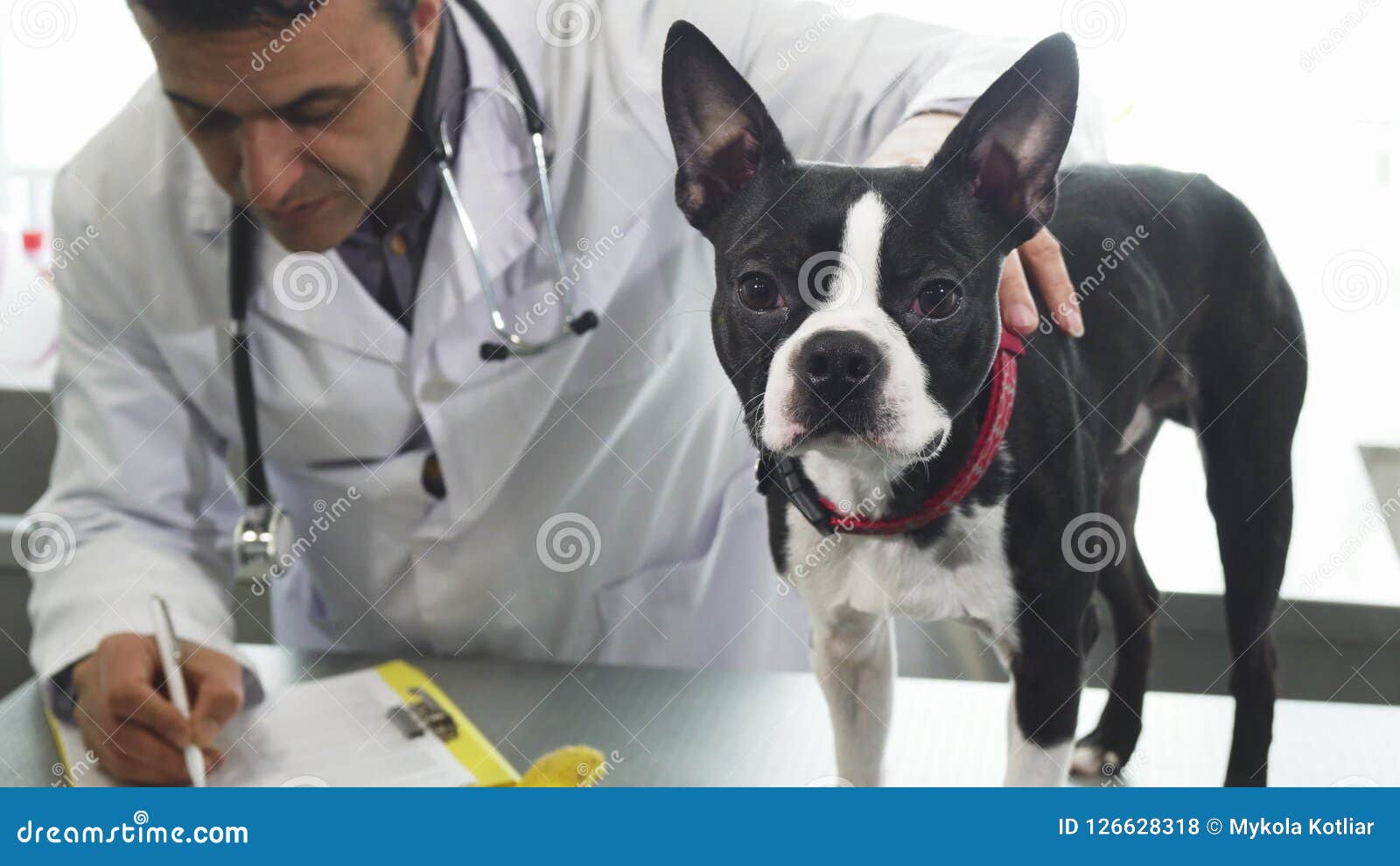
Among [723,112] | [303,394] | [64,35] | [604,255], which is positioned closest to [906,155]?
[723,112]

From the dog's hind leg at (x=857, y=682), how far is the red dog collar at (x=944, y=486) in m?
0.08

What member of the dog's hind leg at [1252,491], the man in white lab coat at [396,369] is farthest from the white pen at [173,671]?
the dog's hind leg at [1252,491]

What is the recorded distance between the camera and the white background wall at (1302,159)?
2.68ft

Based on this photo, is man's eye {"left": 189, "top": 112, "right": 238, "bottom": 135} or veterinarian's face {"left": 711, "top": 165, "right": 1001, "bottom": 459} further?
man's eye {"left": 189, "top": 112, "right": 238, "bottom": 135}

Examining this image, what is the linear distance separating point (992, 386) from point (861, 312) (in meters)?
0.11

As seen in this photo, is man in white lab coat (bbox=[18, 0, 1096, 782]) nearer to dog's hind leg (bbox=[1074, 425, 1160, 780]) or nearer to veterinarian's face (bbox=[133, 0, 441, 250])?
veterinarian's face (bbox=[133, 0, 441, 250])

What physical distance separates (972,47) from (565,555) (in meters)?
0.57

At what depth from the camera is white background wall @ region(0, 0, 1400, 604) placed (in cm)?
82

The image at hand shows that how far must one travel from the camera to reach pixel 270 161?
94cm

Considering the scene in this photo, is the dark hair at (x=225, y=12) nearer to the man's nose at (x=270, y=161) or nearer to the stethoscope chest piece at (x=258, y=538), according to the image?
the man's nose at (x=270, y=161)

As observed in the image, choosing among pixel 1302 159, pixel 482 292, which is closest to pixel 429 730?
pixel 482 292

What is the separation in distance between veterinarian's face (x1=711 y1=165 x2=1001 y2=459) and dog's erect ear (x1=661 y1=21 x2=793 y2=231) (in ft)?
0.11

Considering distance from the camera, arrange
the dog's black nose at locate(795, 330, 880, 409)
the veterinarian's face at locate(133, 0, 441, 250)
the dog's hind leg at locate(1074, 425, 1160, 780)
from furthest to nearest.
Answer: the veterinarian's face at locate(133, 0, 441, 250), the dog's hind leg at locate(1074, 425, 1160, 780), the dog's black nose at locate(795, 330, 880, 409)

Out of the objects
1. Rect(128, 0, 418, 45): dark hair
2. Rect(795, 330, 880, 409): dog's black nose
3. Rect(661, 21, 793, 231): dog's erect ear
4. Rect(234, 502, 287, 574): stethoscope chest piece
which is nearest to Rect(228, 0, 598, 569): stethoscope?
Rect(234, 502, 287, 574): stethoscope chest piece
